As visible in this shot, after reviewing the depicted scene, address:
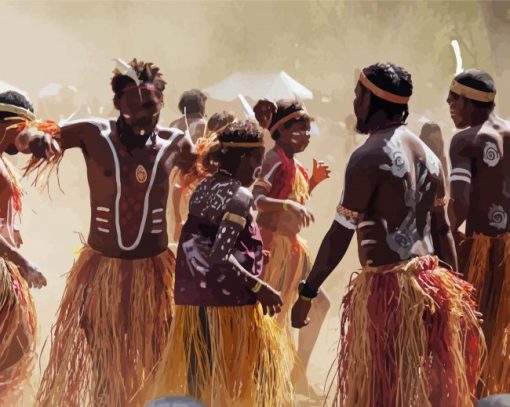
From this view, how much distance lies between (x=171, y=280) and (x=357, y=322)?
0.89 meters

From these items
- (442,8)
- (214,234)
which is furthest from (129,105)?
(442,8)

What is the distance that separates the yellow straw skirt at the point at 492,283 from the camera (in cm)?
415

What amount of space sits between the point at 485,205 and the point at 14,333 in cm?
217

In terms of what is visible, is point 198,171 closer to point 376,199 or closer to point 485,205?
point 376,199

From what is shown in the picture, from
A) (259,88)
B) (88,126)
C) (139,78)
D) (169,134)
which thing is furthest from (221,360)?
(259,88)

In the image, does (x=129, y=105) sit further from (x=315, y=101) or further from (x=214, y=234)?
(x=315, y=101)

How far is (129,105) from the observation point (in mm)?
3721

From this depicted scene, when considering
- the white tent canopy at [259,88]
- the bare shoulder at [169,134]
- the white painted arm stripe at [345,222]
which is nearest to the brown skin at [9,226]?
the bare shoulder at [169,134]

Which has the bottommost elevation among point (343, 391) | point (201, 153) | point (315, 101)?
point (343, 391)

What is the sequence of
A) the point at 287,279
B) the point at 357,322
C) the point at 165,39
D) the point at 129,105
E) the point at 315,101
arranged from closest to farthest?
1. the point at 357,322
2. the point at 129,105
3. the point at 287,279
4. the point at 165,39
5. the point at 315,101

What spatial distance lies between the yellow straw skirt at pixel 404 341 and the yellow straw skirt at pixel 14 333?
4.72 feet

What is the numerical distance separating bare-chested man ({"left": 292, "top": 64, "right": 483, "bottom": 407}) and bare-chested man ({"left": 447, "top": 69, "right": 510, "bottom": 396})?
26.8 inches

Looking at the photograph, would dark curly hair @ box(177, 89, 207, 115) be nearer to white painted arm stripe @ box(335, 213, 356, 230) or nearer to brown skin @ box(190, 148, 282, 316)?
brown skin @ box(190, 148, 282, 316)

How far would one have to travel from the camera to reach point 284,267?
4797 millimetres
